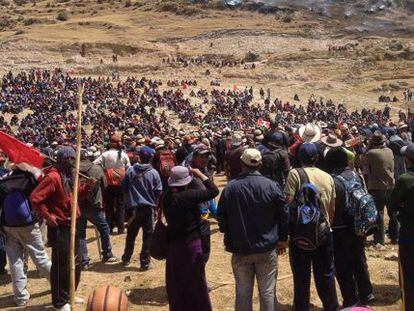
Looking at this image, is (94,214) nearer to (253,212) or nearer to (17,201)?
(17,201)

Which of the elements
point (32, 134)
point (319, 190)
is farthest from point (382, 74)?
point (319, 190)

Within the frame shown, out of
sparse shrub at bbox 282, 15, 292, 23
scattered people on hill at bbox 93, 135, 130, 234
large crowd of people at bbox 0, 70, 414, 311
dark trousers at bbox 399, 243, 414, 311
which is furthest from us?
sparse shrub at bbox 282, 15, 292, 23

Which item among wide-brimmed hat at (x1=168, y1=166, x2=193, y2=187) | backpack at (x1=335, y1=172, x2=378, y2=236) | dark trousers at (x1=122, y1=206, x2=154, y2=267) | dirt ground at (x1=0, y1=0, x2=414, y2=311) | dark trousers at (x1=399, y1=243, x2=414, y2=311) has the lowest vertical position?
dirt ground at (x1=0, y1=0, x2=414, y2=311)

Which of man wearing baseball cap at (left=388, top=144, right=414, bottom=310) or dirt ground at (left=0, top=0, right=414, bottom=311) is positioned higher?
man wearing baseball cap at (left=388, top=144, right=414, bottom=310)

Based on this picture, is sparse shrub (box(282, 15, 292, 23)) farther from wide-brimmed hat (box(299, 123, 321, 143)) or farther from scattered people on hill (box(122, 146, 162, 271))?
scattered people on hill (box(122, 146, 162, 271))

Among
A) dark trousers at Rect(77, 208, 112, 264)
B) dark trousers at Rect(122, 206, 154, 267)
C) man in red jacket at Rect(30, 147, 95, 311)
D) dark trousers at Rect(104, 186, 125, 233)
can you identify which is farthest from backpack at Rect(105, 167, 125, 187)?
man in red jacket at Rect(30, 147, 95, 311)

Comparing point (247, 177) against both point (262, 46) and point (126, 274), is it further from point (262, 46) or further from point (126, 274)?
point (262, 46)

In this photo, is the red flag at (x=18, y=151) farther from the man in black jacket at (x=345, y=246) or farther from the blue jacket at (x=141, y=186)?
the man in black jacket at (x=345, y=246)

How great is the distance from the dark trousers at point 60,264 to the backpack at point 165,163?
2.69m

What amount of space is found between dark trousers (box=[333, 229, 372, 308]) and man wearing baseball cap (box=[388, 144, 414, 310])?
0.56 meters

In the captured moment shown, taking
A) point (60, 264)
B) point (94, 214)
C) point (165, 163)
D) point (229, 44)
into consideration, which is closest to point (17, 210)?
point (60, 264)

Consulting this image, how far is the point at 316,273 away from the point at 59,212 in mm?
2595

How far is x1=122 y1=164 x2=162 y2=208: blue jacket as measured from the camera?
7450 millimetres

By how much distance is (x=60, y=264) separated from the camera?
5.95 m
